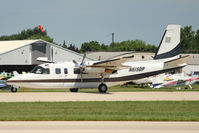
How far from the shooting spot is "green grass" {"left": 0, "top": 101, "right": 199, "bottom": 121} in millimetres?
16800

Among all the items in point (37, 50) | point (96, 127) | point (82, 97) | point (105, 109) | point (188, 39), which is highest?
point (188, 39)

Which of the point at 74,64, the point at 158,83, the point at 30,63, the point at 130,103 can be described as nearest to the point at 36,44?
the point at 30,63

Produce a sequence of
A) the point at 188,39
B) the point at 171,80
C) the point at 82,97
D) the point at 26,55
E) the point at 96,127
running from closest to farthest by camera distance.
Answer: the point at 96,127
the point at 82,97
the point at 171,80
the point at 26,55
the point at 188,39

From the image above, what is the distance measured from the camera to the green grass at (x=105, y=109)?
55.1ft

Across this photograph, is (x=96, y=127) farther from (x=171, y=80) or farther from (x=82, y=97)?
(x=171, y=80)

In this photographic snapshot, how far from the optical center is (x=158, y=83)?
1617 inches

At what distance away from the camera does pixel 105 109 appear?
64.2 feet

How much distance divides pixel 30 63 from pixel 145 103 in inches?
1690

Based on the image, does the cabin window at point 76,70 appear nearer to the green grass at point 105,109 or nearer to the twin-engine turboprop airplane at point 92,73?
the twin-engine turboprop airplane at point 92,73

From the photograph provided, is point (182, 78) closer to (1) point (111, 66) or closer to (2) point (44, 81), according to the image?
(1) point (111, 66)

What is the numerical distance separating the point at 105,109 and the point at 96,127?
681 centimetres

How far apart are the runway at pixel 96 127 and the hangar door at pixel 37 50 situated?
49.3m

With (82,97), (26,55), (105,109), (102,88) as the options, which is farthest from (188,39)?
(105,109)

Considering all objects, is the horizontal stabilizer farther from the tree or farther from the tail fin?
the tree
